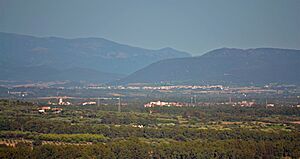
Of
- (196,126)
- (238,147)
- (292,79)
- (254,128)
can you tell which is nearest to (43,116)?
(196,126)

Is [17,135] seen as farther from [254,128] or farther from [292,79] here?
[292,79]

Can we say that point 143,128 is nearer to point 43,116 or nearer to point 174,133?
point 174,133

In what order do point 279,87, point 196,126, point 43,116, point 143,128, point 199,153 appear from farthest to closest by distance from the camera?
point 279,87, point 43,116, point 196,126, point 143,128, point 199,153

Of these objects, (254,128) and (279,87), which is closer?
(254,128)

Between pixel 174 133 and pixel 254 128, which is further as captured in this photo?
pixel 254 128

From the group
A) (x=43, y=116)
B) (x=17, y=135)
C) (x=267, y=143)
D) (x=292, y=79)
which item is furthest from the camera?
(x=292, y=79)

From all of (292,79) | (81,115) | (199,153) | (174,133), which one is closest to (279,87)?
(292,79)

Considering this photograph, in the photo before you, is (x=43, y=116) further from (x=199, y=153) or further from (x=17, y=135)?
(x=199, y=153)

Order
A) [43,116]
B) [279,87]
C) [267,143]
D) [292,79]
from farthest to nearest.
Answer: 1. [292,79]
2. [279,87]
3. [43,116]
4. [267,143]

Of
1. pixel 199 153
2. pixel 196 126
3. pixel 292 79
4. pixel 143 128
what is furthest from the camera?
pixel 292 79
